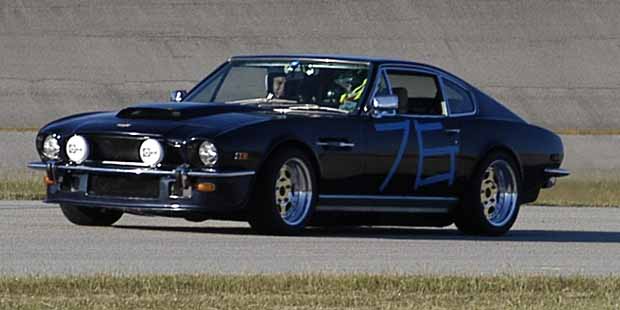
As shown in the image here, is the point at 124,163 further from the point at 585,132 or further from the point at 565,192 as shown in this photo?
the point at 585,132

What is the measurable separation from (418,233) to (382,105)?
1528 mm

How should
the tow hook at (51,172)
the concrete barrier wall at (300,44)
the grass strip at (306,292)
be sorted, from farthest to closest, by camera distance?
the concrete barrier wall at (300,44) < the tow hook at (51,172) < the grass strip at (306,292)

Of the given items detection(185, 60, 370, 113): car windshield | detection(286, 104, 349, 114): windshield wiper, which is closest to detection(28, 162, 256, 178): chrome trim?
detection(286, 104, 349, 114): windshield wiper

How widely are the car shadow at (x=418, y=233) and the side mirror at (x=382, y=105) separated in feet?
3.03

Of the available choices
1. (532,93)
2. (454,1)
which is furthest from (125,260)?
(454,1)

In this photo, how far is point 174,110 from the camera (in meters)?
12.3

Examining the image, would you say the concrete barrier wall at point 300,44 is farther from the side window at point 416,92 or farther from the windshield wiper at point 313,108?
the windshield wiper at point 313,108

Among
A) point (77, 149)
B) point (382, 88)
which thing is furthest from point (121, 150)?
point (382, 88)

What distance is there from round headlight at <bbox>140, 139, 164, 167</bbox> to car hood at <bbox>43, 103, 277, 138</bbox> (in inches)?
2.7

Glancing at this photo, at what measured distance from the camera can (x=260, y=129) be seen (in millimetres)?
12062

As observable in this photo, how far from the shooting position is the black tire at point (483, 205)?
1364cm

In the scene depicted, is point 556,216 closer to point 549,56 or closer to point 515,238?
point 515,238

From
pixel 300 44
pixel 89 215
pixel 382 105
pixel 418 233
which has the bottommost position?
pixel 418 233

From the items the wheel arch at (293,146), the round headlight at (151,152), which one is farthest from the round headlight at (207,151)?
the wheel arch at (293,146)
